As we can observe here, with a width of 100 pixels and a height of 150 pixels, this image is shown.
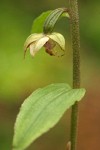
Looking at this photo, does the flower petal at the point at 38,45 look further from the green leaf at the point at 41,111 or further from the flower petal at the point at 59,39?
the green leaf at the point at 41,111

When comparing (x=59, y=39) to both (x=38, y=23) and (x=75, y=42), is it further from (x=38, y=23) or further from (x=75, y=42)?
(x=38, y=23)

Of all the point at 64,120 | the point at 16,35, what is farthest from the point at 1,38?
the point at 64,120

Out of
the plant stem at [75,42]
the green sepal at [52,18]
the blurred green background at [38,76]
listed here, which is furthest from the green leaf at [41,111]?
the blurred green background at [38,76]

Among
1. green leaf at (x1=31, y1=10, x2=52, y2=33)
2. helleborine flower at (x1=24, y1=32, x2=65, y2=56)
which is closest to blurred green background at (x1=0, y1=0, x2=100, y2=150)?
green leaf at (x1=31, y1=10, x2=52, y2=33)

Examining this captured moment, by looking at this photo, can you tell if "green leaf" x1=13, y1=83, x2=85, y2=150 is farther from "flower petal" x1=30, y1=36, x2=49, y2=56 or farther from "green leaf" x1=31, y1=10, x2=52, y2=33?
"green leaf" x1=31, y1=10, x2=52, y2=33

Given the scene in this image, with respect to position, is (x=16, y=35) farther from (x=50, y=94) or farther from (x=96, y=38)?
(x=50, y=94)

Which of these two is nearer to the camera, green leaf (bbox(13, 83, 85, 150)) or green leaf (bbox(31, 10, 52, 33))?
green leaf (bbox(13, 83, 85, 150))
